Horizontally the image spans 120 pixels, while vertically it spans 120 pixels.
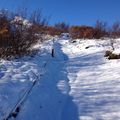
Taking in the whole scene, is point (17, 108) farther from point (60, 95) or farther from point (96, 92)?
point (96, 92)

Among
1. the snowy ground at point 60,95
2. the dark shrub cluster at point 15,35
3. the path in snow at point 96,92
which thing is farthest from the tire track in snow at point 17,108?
the dark shrub cluster at point 15,35

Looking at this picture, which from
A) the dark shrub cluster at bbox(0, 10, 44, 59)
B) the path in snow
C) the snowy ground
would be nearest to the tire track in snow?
the snowy ground

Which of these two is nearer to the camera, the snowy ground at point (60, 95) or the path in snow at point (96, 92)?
the snowy ground at point (60, 95)

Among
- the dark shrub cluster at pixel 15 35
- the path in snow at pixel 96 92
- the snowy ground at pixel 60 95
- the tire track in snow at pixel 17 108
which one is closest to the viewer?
the tire track in snow at pixel 17 108

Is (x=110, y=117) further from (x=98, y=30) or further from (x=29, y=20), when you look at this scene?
(x=98, y=30)

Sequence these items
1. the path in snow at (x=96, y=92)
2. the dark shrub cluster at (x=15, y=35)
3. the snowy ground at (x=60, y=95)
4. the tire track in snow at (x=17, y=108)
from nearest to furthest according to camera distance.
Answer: the tire track in snow at (x=17, y=108) → the snowy ground at (x=60, y=95) → the path in snow at (x=96, y=92) → the dark shrub cluster at (x=15, y=35)

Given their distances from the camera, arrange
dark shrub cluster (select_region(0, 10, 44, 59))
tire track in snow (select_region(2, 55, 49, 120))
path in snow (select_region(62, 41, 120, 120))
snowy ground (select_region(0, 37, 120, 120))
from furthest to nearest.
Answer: dark shrub cluster (select_region(0, 10, 44, 59)) < path in snow (select_region(62, 41, 120, 120)) < snowy ground (select_region(0, 37, 120, 120)) < tire track in snow (select_region(2, 55, 49, 120))

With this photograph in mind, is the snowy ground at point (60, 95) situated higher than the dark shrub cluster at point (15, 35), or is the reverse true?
the dark shrub cluster at point (15, 35)

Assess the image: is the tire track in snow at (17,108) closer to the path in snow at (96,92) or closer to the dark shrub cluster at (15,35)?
the path in snow at (96,92)

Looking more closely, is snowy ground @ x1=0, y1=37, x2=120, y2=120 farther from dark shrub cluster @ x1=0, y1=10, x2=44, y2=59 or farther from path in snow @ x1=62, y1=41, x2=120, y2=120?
dark shrub cluster @ x1=0, y1=10, x2=44, y2=59

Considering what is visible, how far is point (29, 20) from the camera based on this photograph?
14742mm

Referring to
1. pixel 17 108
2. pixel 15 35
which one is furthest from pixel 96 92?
pixel 15 35

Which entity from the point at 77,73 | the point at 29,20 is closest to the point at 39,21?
the point at 29,20

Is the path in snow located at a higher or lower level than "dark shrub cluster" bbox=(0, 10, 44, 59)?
lower
